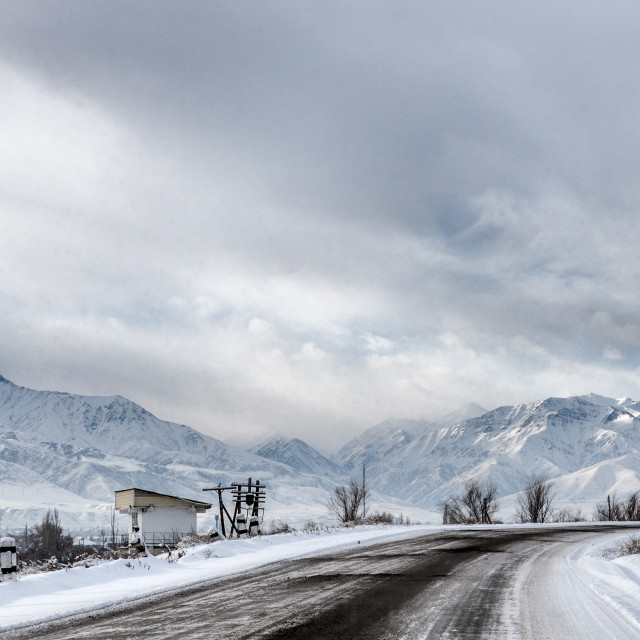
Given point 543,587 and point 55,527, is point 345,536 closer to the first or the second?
point 543,587

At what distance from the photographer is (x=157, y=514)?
2276 inches

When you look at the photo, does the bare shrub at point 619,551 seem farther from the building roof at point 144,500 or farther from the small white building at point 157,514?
the small white building at point 157,514

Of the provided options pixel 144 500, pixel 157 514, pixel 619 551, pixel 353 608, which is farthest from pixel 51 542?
pixel 353 608

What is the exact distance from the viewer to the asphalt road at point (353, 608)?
8.47 m

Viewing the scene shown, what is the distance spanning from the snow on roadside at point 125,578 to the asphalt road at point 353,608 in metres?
0.55

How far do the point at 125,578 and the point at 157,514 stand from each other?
45.7 m

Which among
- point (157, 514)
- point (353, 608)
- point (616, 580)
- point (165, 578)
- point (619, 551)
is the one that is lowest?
point (157, 514)

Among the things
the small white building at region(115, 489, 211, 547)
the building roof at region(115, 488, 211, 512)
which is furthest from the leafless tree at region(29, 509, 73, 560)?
the small white building at region(115, 489, 211, 547)

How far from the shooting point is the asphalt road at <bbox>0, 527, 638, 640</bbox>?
8.47m

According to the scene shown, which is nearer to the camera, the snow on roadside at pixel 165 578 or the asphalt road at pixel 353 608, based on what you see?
the asphalt road at pixel 353 608

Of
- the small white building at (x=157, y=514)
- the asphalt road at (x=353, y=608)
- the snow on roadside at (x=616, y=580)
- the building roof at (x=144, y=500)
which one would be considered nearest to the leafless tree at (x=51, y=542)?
the building roof at (x=144, y=500)

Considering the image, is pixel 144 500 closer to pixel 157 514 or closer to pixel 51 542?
pixel 157 514

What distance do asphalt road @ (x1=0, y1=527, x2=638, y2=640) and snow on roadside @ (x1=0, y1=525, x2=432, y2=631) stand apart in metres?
0.55

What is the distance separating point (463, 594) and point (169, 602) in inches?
185
